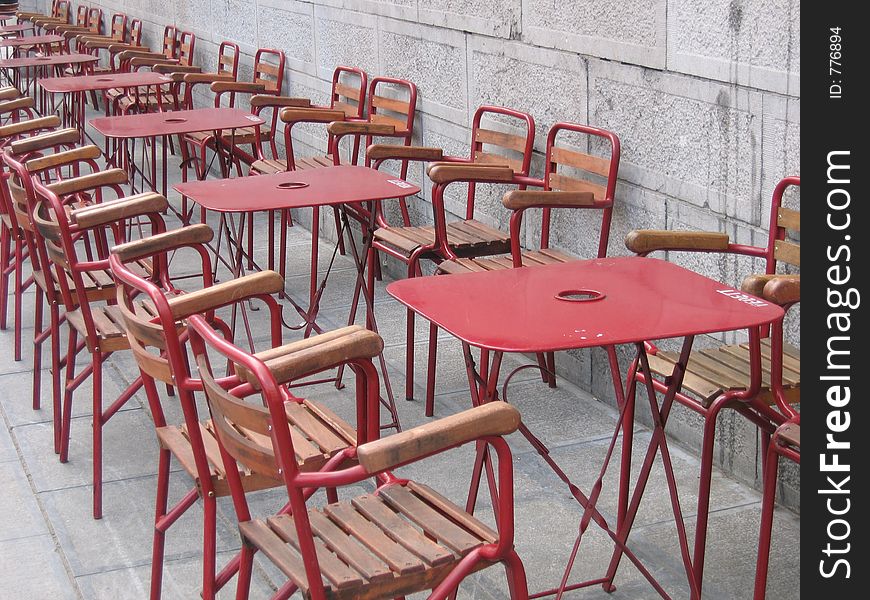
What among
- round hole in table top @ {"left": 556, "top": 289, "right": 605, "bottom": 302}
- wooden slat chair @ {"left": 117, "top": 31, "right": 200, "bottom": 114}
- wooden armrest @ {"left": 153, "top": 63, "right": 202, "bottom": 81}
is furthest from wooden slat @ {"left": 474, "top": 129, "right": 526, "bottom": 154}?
wooden armrest @ {"left": 153, "top": 63, "right": 202, "bottom": 81}

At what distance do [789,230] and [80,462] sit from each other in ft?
8.12

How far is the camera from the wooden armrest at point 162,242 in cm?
334

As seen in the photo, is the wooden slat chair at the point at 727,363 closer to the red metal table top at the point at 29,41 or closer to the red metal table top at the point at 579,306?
the red metal table top at the point at 579,306

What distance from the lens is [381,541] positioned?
98.2 inches

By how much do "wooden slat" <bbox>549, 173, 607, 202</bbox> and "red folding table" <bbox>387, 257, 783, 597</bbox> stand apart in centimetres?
140

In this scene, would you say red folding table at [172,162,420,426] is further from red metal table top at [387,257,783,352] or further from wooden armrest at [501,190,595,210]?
red metal table top at [387,257,783,352]

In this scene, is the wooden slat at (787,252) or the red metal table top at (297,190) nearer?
the wooden slat at (787,252)

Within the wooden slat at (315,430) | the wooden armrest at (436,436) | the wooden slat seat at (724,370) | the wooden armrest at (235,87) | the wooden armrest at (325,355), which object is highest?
the wooden armrest at (235,87)

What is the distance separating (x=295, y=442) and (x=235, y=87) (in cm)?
494

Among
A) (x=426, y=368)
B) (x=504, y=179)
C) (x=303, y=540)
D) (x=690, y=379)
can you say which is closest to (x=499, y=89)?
(x=504, y=179)

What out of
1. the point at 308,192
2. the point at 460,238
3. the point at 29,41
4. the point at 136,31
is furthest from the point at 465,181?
the point at 136,31

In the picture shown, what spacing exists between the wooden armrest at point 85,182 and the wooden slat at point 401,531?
210 cm

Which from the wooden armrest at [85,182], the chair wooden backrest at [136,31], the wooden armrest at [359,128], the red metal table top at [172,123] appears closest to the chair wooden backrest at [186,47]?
the chair wooden backrest at [136,31]

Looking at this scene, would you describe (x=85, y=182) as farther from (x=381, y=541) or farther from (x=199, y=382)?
(x=381, y=541)
